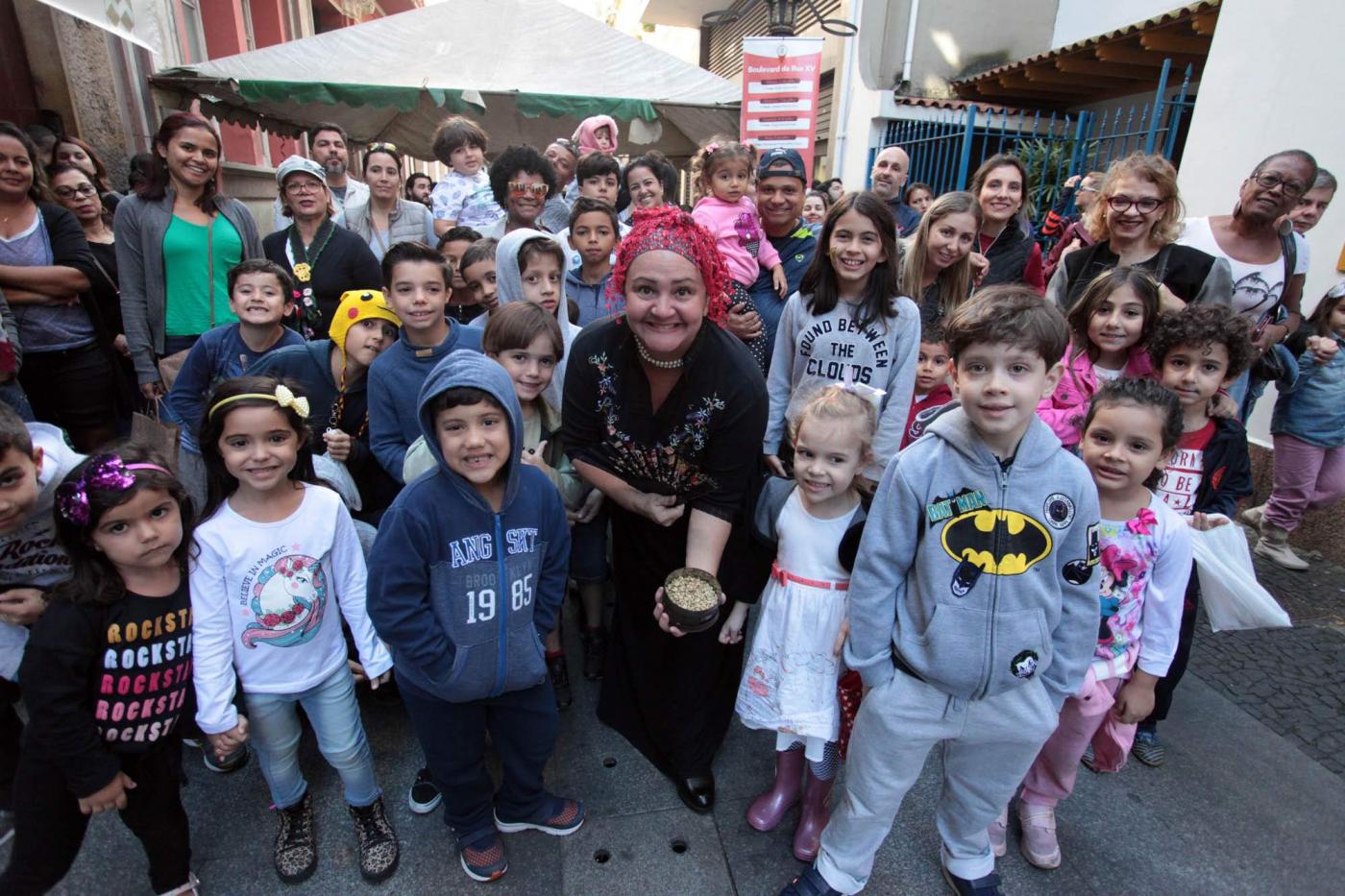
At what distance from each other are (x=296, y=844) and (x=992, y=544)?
2.32 m

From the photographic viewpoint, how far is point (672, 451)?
2162 millimetres

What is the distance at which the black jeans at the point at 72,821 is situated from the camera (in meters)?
1.77

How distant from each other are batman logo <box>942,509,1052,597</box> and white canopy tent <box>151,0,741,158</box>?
6871mm

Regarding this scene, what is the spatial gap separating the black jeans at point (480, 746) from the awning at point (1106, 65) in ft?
25.7

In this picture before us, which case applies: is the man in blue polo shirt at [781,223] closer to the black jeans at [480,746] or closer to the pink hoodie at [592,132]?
the black jeans at [480,746]

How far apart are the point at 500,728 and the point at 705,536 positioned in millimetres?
892

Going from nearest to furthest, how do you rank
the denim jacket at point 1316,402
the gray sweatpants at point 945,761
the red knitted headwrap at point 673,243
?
the gray sweatpants at point 945,761 → the red knitted headwrap at point 673,243 → the denim jacket at point 1316,402

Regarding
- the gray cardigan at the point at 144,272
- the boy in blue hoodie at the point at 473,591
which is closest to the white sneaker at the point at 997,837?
the boy in blue hoodie at the point at 473,591

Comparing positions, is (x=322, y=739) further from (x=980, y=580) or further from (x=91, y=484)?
(x=980, y=580)

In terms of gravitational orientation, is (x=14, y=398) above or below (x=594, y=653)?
above

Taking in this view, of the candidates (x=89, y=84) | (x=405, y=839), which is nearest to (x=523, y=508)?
(x=405, y=839)

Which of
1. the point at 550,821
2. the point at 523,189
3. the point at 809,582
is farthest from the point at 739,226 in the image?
the point at 550,821

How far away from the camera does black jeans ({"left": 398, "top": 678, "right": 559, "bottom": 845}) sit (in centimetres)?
201

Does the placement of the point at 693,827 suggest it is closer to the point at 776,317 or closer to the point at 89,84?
the point at 776,317
